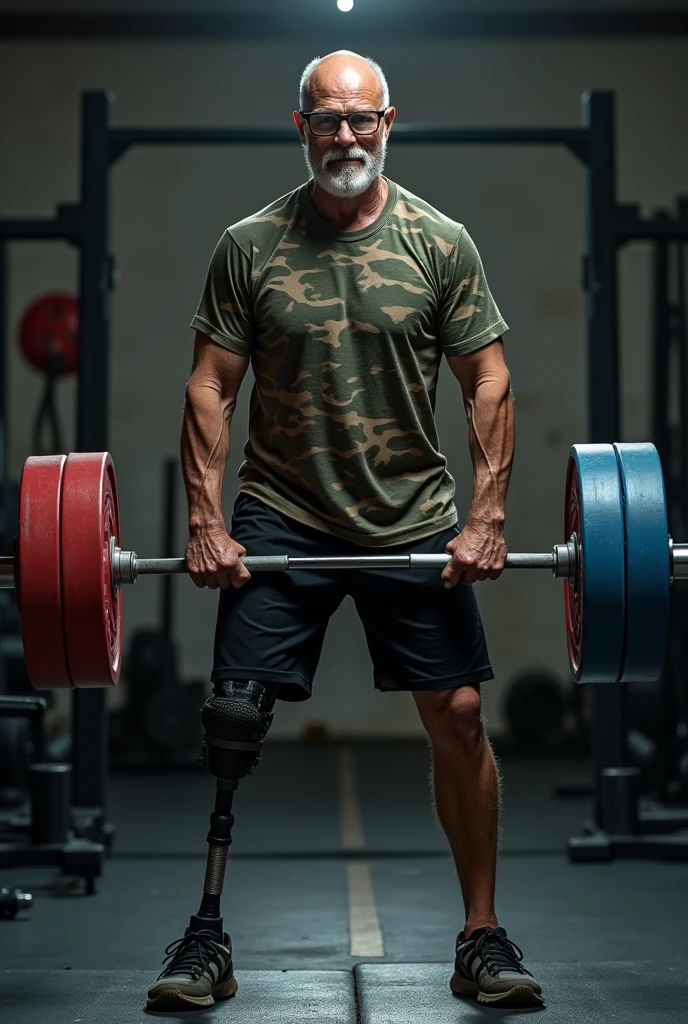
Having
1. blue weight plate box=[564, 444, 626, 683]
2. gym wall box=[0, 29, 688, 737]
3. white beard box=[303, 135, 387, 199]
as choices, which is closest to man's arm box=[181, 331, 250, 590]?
white beard box=[303, 135, 387, 199]

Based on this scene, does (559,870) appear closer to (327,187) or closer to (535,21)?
(327,187)

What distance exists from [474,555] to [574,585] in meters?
0.26

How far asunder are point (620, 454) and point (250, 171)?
17.6 ft

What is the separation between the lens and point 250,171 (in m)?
7.32

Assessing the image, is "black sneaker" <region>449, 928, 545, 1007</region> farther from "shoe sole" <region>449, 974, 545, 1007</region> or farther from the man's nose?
the man's nose

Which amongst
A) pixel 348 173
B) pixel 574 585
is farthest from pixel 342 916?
pixel 348 173

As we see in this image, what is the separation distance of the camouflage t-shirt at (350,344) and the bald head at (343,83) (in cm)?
19

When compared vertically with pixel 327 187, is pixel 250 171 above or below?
above

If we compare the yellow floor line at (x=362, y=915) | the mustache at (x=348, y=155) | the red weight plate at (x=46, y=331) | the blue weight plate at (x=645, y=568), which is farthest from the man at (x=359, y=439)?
the red weight plate at (x=46, y=331)

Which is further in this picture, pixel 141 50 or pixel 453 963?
pixel 141 50

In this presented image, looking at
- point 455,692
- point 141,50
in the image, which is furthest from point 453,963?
point 141,50

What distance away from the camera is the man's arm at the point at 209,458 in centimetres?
229

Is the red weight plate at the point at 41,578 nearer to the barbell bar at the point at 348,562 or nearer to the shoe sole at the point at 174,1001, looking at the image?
the barbell bar at the point at 348,562

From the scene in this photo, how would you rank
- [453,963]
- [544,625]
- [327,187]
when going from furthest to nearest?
[544,625], [453,963], [327,187]
